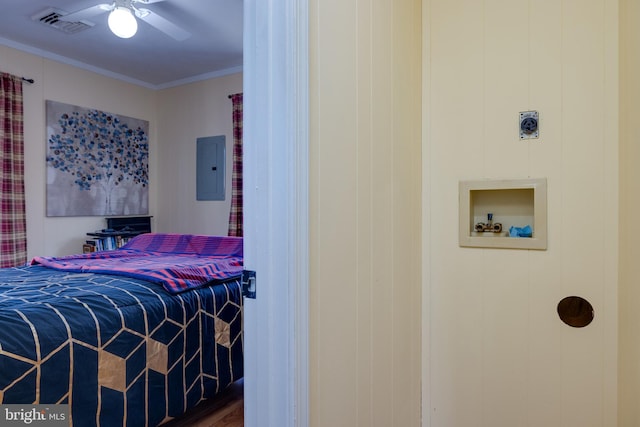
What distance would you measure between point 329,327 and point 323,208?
293mm

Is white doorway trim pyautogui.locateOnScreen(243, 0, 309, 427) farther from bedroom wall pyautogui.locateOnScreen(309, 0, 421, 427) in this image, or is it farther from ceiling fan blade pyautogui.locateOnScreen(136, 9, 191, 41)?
ceiling fan blade pyautogui.locateOnScreen(136, 9, 191, 41)

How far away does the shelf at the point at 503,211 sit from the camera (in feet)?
4.46

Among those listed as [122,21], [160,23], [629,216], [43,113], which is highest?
[160,23]

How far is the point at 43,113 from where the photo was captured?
3.71 meters

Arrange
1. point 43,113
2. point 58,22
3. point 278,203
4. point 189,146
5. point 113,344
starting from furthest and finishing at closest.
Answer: point 189,146, point 43,113, point 58,22, point 113,344, point 278,203

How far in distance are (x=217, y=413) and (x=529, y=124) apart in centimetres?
204

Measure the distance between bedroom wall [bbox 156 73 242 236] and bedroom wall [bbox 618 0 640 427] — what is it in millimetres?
3528

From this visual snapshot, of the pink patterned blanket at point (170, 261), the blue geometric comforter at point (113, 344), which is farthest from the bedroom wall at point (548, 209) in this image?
the pink patterned blanket at point (170, 261)

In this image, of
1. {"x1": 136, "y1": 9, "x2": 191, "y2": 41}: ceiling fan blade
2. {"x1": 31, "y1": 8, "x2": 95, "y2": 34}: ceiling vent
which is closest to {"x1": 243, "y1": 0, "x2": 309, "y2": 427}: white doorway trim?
{"x1": 136, "y1": 9, "x2": 191, "y2": 41}: ceiling fan blade

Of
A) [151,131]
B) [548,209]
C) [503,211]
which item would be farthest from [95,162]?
[548,209]

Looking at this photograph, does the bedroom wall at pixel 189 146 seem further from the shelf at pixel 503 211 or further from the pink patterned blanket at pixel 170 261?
the shelf at pixel 503 211

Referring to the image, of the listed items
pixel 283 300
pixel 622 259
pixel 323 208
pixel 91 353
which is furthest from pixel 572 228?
pixel 91 353

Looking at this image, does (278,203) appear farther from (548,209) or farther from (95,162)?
(95,162)

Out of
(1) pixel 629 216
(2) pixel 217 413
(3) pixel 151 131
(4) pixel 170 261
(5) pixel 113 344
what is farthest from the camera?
(3) pixel 151 131
